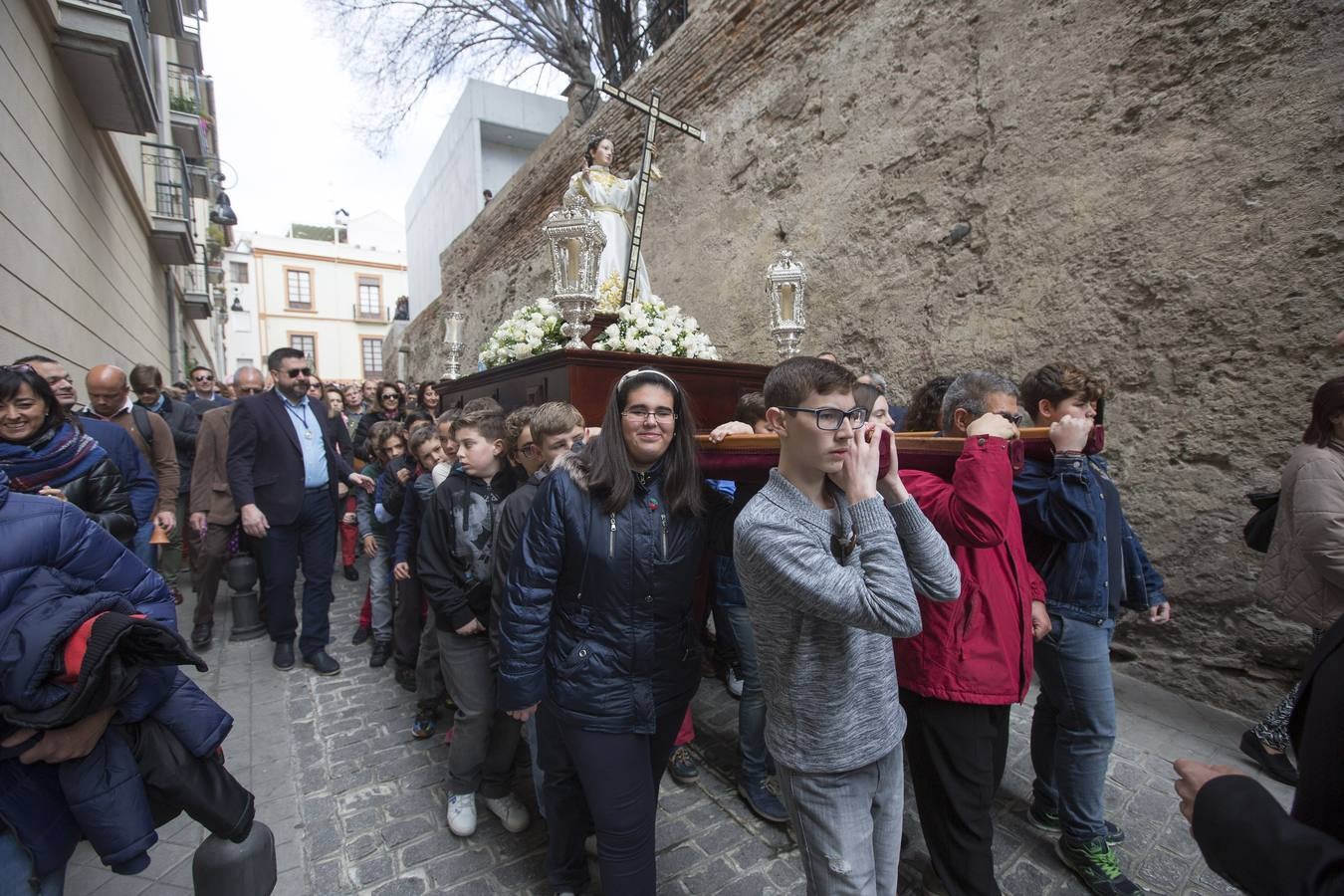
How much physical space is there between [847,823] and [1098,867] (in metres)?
1.36

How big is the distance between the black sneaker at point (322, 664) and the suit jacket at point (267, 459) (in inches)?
38.3

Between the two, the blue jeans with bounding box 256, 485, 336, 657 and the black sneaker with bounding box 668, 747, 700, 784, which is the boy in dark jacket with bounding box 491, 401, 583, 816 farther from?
the blue jeans with bounding box 256, 485, 336, 657

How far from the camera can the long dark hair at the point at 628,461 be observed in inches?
79.6

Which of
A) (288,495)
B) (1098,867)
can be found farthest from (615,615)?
(288,495)

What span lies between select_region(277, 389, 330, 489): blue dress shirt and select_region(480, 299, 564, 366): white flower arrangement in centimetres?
146

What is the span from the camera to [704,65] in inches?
305

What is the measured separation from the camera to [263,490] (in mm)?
4355

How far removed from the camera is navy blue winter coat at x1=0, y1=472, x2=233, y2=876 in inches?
57.1

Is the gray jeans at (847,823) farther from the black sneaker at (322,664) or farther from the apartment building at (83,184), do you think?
the apartment building at (83,184)

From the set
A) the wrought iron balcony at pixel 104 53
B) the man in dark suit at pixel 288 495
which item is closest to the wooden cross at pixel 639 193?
the man in dark suit at pixel 288 495

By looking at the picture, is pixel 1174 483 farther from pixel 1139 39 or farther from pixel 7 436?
pixel 7 436

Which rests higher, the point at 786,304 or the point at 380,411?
the point at 786,304

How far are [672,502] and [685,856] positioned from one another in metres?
1.52

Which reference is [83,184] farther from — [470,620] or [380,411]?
[470,620]
